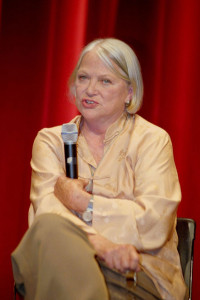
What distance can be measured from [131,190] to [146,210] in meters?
0.17

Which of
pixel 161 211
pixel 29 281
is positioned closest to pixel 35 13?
pixel 161 211

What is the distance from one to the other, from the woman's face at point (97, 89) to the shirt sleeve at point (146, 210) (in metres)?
0.23

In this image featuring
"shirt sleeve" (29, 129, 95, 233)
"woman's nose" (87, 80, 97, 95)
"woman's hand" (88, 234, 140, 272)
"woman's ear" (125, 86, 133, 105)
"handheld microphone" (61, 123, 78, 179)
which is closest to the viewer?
"woman's hand" (88, 234, 140, 272)

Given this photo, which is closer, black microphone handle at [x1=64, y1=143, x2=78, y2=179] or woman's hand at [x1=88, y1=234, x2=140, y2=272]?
woman's hand at [x1=88, y1=234, x2=140, y2=272]

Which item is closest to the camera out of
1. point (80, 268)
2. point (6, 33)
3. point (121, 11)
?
point (80, 268)

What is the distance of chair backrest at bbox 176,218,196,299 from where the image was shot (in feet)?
5.97

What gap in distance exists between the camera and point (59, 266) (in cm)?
128

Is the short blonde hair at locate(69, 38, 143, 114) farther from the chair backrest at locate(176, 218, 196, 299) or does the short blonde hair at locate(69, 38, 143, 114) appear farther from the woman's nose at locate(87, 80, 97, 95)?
the chair backrest at locate(176, 218, 196, 299)

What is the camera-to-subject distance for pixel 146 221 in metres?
1.61

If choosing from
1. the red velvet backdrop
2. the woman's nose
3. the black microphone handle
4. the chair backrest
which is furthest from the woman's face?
the red velvet backdrop

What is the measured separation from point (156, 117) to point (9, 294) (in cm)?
112

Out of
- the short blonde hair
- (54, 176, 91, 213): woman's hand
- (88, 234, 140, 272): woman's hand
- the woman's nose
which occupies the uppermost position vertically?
the short blonde hair

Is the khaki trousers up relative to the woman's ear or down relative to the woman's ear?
down

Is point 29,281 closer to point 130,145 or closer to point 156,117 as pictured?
point 130,145
